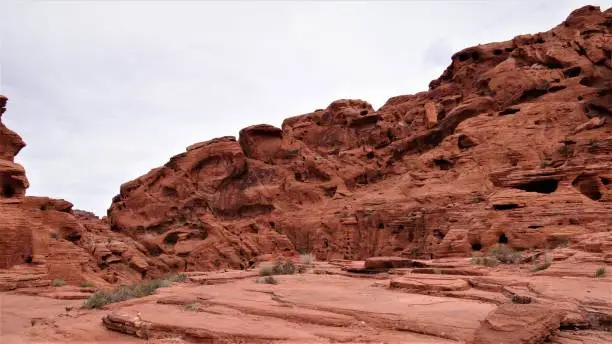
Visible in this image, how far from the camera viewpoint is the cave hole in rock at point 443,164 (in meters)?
34.0

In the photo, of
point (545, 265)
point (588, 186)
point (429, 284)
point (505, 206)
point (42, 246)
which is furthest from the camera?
point (42, 246)

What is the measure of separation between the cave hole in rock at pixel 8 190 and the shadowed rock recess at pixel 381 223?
53 mm

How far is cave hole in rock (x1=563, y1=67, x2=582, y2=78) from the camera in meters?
34.9

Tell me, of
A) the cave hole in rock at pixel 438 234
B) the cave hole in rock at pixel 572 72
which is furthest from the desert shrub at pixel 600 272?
the cave hole in rock at pixel 572 72

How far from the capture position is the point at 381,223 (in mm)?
32188

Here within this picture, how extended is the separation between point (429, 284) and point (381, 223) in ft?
72.9

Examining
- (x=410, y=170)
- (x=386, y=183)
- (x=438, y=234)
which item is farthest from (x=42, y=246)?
(x=410, y=170)

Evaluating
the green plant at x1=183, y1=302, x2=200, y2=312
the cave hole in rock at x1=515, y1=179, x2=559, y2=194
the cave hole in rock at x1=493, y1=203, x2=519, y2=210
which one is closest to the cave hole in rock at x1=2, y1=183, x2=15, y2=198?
the green plant at x1=183, y1=302, x2=200, y2=312

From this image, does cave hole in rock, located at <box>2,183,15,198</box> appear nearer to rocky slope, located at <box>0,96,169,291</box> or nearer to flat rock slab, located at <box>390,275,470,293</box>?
rocky slope, located at <box>0,96,169,291</box>

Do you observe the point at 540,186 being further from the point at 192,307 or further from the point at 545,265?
the point at 192,307

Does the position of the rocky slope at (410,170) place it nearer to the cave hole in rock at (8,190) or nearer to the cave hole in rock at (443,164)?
the cave hole in rock at (443,164)

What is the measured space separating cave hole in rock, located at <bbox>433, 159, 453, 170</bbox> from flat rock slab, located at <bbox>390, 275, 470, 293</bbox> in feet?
78.1

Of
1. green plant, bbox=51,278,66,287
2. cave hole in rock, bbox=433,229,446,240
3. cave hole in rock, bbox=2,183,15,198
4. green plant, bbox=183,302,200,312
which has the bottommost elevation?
green plant, bbox=51,278,66,287

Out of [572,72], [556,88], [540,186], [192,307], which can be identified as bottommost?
[192,307]
